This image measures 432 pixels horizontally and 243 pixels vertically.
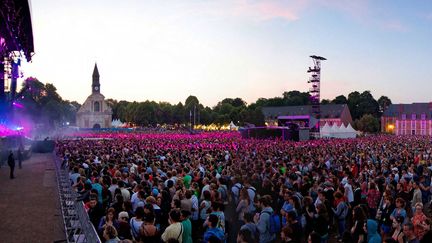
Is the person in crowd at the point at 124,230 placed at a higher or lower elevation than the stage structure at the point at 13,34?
lower

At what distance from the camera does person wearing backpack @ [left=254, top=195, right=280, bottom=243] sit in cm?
735

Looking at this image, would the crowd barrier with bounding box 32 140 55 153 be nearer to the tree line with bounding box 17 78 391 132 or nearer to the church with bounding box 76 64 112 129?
the tree line with bounding box 17 78 391 132

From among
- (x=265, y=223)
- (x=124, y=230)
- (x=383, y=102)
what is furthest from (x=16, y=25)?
(x=383, y=102)

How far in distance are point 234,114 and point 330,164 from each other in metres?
108

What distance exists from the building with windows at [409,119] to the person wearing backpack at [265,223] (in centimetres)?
11591

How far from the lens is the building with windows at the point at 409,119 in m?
110

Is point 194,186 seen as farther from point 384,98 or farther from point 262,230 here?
point 384,98

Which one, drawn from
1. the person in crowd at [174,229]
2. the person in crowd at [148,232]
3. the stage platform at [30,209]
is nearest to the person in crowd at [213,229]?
the person in crowd at [174,229]

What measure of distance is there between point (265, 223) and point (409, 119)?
391 feet

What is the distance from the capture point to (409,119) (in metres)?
113

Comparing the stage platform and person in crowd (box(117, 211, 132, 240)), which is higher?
person in crowd (box(117, 211, 132, 240))

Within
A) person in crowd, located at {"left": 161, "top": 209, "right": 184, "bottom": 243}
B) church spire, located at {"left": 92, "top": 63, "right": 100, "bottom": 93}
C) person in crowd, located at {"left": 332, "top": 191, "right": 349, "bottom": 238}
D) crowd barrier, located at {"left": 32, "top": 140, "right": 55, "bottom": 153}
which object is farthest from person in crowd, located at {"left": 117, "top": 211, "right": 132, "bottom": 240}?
church spire, located at {"left": 92, "top": 63, "right": 100, "bottom": 93}

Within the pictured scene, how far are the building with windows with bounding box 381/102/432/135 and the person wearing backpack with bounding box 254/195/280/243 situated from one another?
11591 centimetres

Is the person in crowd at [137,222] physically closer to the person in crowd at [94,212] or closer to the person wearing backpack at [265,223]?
the person in crowd at [94,212]
